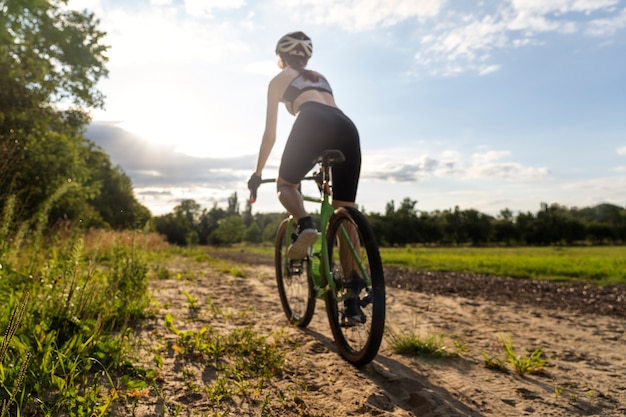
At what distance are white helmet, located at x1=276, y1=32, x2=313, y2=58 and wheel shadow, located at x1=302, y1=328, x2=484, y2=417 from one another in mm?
2634

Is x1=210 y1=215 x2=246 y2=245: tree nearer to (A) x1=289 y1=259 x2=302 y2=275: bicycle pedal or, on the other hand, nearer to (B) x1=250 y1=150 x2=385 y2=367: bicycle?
(A) x1=289 y1=259 x2=302 y2=275: bicycle pedal

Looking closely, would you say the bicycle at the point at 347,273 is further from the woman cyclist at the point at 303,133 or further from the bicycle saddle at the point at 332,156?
the woman cyclist at the point at 303,133

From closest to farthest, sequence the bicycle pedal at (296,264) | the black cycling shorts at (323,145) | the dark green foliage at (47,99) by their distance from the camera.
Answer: the black cycling shorts at (323,145)
the bicycle pedal at (296,264)
the dark green foliage at (47,99)

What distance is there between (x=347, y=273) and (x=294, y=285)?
4.58 ft

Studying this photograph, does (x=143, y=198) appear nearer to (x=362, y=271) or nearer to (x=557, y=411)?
(x=362, y=271)

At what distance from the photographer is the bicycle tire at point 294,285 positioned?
13.1ft

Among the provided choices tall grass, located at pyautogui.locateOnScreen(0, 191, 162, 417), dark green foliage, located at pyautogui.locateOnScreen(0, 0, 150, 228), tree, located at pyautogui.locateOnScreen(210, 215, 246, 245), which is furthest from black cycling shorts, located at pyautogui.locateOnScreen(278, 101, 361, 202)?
tree, located at pyautogui.locateOnScreen(210, 215, 246, 245)

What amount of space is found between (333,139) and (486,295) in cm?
529

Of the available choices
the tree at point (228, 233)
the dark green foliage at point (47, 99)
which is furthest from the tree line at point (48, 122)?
the tree at point (228, 233)

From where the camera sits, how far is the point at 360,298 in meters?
3.13

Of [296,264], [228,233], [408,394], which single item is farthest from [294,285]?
[228,233]

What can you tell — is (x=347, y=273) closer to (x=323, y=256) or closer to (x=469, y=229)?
(x=323, y=256)

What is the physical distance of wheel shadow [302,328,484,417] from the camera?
92.2 inches

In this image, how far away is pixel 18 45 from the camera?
17.3 meters
